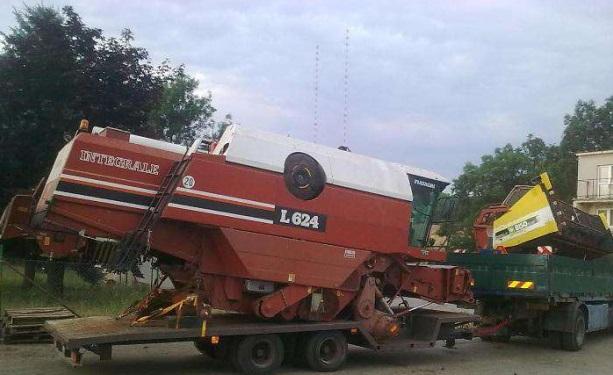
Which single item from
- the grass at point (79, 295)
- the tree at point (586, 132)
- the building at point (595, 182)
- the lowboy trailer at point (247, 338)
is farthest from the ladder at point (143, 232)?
the tree at point (586, 132)

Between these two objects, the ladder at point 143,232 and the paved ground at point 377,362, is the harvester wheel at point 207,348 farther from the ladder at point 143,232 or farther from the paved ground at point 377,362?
the ladder at point 143,232

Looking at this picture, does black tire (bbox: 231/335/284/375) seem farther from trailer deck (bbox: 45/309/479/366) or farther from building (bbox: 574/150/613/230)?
building (bbox: 574/150/613/230)

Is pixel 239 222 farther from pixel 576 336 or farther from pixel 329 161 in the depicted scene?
pixel 576 336

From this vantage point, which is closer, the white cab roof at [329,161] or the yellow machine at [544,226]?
the white cab roof at [329,161]

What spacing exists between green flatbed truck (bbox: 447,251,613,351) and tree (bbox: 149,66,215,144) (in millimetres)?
20923

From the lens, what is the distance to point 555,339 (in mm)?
13523

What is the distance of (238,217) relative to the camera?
369 inches

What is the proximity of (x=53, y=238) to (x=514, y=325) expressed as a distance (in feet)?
32.3

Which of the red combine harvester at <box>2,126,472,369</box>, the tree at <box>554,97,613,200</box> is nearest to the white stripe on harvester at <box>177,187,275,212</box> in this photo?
the red combine harvester at <box>2,126,472,369</box>

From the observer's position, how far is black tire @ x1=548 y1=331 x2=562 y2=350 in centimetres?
1346

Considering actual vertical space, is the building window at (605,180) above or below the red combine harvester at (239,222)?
above

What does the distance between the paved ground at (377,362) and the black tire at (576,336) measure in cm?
19

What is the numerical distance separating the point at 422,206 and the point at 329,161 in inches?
91.4

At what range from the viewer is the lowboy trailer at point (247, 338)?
8.52 m
